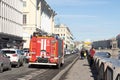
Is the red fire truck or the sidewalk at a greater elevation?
the red fire truck

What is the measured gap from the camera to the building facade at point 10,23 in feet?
238

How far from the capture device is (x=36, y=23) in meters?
106

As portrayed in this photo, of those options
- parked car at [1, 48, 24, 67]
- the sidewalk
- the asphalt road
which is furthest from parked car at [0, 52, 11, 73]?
the sidewalk

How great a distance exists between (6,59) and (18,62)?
6483mm

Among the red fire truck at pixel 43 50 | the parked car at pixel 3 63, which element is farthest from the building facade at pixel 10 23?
the parked car at pixel 3 63

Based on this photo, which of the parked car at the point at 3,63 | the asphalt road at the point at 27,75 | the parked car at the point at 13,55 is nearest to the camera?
the asphalt road at the point at 27,75

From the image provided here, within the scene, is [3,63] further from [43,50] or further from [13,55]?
[13,55]

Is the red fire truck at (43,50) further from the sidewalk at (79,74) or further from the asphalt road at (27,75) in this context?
the asphalt road at (27,75)

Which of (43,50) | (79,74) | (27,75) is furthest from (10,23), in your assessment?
(27,75)

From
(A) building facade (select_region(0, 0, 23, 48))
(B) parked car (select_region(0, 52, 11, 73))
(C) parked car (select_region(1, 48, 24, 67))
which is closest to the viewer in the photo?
(B) parked car (select_region(0, 52, 11, 73))

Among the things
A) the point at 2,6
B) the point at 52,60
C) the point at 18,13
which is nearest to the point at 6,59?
the point at 52,60

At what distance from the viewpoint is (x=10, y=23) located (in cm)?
8025

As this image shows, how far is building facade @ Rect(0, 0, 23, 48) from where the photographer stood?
238 feet

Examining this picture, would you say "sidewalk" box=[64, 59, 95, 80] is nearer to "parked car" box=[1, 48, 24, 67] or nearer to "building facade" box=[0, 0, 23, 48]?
"parked car" box=[1, 48, 24, 67]
